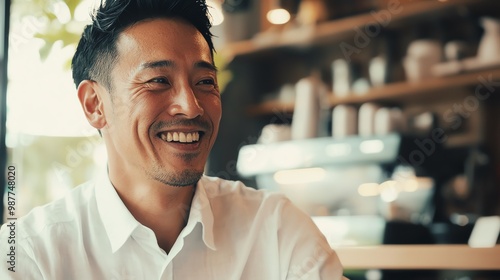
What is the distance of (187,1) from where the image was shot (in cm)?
135

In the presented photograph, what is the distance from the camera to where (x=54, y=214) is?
1282mm

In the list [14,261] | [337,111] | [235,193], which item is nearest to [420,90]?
[337,111]

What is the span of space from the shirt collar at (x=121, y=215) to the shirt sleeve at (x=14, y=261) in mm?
167

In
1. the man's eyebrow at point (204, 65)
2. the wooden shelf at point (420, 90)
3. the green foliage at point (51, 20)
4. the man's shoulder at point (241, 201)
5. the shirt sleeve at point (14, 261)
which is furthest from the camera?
the wooden shelf at point (420, 90)

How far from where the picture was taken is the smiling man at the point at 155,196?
1227 millimetres

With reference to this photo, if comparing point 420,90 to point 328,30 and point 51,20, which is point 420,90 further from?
point 51,20

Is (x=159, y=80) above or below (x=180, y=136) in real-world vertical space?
above

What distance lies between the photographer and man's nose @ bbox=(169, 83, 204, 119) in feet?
3.95

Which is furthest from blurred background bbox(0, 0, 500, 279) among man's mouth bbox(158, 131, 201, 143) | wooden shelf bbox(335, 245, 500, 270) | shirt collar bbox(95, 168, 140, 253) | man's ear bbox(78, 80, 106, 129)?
man's mouth bbox(158, 131, 201, 143)

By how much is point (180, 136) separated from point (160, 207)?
0.19m

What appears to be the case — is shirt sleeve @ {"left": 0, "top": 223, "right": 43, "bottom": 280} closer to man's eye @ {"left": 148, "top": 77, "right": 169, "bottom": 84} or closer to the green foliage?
man's eye @ {"left": 148, "top": 77, "right": 169, "bottom": 84}

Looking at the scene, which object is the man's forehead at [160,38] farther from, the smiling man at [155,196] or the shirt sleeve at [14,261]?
the shirt sleeve at [14,261]

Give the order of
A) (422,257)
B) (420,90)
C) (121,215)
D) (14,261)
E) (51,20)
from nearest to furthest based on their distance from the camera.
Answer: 1. (14,261)
2. (121,215)
3. (51,20)
4. (422,257)
5. (420,90)

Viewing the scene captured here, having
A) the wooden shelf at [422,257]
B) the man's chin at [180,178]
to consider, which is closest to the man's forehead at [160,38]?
the man's chin at [180,178]
